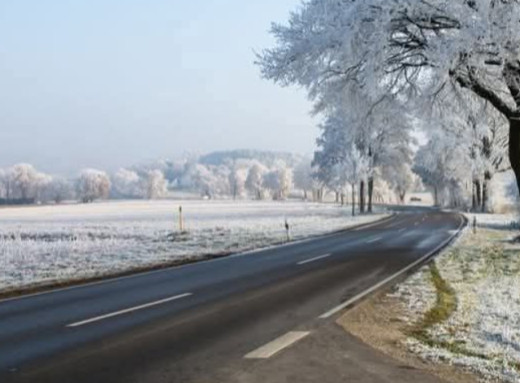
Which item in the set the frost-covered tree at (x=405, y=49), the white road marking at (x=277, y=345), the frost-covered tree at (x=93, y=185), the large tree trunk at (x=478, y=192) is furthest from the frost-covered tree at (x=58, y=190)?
the white road marking at (x=277, y=345)

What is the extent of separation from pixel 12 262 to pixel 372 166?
4663 centimetres

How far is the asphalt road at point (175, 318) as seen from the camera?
7.19 meters

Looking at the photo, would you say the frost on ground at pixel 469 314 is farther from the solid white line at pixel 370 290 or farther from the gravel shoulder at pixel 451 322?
the solid white line at pixel 370 290

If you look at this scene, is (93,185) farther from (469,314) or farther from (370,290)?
(469,314)

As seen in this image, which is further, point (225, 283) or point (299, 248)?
point (299, 248)

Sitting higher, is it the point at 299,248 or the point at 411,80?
the point at 411,80

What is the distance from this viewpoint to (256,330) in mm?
9266

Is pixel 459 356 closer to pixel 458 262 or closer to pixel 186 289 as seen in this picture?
pixel 186 289

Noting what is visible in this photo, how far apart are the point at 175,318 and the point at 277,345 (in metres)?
2.56

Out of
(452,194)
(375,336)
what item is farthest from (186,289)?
(452,194)

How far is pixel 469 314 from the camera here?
10500mm

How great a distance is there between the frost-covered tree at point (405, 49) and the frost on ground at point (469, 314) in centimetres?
375

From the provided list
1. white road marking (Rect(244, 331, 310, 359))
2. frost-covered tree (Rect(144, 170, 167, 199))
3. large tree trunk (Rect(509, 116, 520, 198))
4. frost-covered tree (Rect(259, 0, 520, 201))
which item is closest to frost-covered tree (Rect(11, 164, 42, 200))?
frost-covered tree (Rect(144, 170, 167, 199))

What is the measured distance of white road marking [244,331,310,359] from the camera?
7.70m
